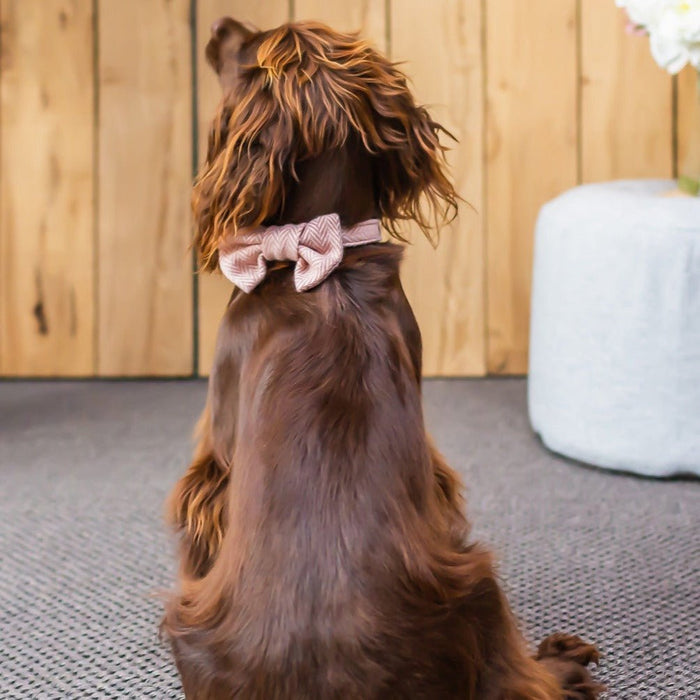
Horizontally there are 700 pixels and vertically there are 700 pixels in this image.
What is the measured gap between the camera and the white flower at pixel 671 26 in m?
1.69

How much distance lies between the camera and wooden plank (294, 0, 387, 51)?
2318mm

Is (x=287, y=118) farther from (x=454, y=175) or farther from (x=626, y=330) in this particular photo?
(x=454, y=175)

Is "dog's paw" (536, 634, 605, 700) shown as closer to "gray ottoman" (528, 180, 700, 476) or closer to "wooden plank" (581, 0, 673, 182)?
"gray ottoman" (528, 180, 700, 476)

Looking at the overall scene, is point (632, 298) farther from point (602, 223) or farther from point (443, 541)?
point (443, 541)

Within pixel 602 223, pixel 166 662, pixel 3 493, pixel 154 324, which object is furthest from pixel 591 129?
pixel 166 662

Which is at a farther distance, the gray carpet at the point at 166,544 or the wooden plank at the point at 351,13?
the wooden plank at the point at 351,13

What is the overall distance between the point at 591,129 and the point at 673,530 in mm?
1128

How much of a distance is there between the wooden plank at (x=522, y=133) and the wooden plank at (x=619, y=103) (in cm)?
3

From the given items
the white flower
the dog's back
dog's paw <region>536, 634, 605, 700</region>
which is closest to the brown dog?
the dog's back

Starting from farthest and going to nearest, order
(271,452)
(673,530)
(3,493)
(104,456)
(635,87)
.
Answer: (635,87)
(104,456)
(3,493)
(673,530)
(271,452)

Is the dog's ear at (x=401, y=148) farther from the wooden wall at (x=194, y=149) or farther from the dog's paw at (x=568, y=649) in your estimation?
the wooden wall at (x=194, y=149)

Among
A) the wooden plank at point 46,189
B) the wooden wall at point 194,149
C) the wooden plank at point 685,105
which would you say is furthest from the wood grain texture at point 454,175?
the wooden plank at point 46,189

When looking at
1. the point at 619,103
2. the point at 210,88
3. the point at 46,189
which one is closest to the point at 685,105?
the point at 619,103

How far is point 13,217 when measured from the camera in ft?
7.88
